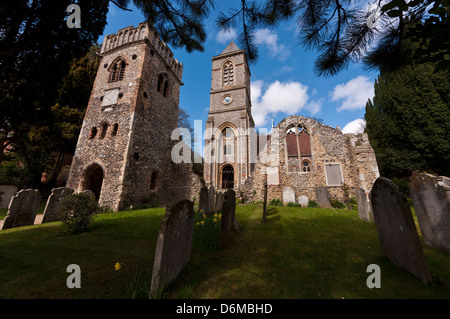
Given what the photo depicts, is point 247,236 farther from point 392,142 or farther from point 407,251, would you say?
point 392,142

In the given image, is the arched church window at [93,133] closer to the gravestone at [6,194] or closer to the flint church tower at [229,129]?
the gravestone at [6,194]

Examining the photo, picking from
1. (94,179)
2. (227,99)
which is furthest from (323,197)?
(227,99)

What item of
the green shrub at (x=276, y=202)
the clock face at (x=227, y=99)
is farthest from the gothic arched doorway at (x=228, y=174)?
the green shrub at (x=276, y=202)

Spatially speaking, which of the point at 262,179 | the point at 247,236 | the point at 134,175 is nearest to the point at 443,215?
the point at 247,236

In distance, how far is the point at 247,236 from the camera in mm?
4316

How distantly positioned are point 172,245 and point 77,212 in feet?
13.8

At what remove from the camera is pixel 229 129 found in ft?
63.5

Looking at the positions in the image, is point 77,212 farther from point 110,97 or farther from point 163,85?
point 163,85

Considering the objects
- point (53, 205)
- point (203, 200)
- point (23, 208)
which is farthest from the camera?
point (203, 200)

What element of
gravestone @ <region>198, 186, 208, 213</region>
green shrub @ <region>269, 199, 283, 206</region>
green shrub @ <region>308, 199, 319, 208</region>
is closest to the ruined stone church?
green shrub @ <region>269, 199, 283, 206</region>

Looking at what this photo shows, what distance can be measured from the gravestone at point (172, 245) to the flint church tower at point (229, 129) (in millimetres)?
13797

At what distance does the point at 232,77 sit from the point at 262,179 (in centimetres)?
1544

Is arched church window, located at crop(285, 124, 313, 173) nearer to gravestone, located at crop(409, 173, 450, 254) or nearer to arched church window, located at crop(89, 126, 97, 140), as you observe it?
gravestone, located at crop(409, 173, 450, 254)

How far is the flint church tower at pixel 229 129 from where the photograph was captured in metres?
17.8
